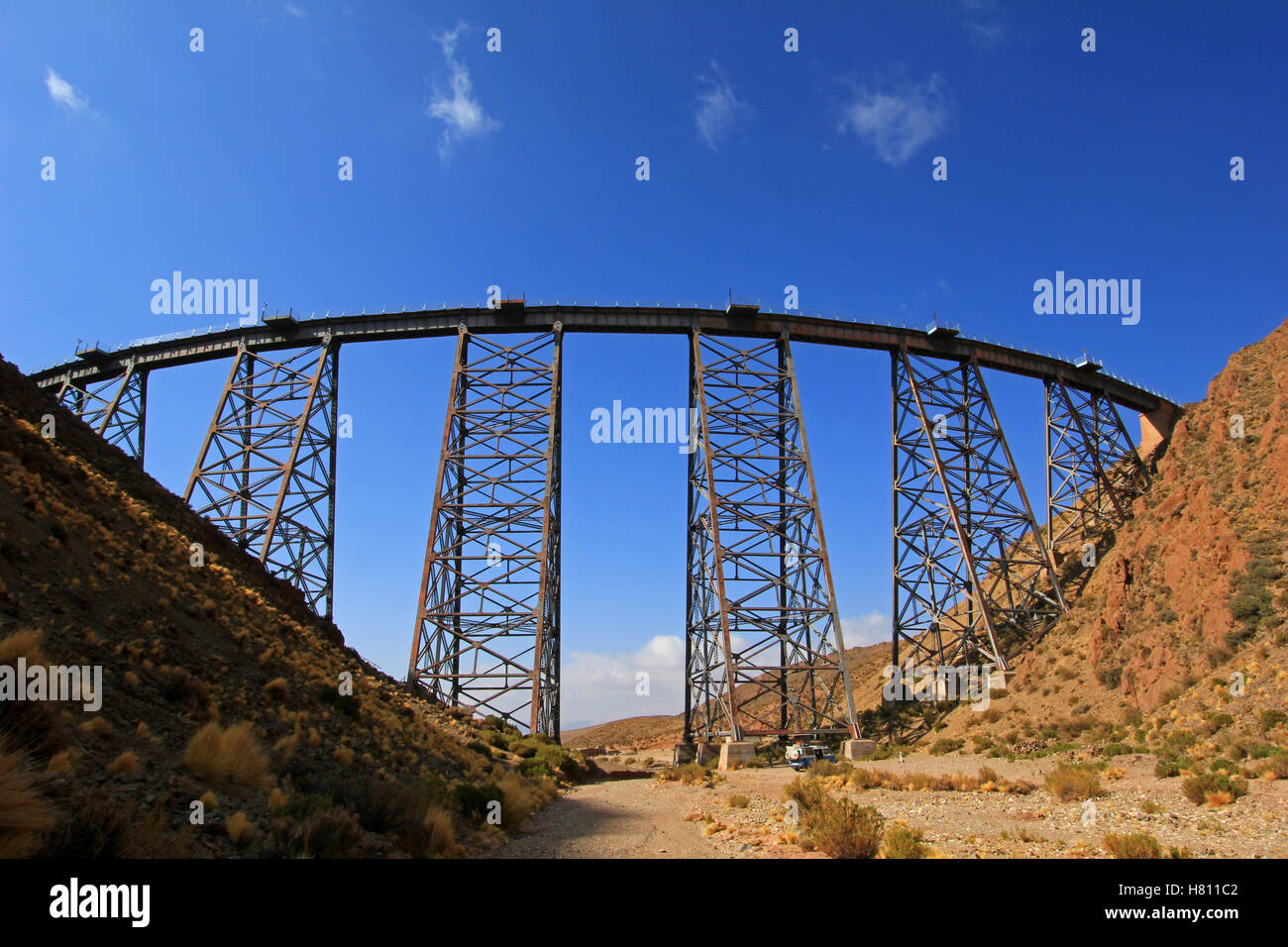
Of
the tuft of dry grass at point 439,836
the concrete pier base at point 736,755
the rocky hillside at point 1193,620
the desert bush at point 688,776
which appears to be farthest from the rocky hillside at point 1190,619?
the tuft of dry grass at point 439,836

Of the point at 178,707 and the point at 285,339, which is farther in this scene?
the point at 285,339

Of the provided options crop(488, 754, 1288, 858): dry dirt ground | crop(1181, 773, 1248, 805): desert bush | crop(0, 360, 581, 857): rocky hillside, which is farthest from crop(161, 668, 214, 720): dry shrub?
crop(1181, 773, 1248, 805): desert bush

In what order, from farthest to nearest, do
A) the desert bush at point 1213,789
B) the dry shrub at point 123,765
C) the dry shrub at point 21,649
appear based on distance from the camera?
the desert bush at point 1213,789, the dry shrub at point 21,649, the dry shrub at point 123,765

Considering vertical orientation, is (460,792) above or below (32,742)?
below

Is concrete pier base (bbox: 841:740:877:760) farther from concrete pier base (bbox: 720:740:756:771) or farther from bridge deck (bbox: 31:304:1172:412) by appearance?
bridge deck (bbox: 31:304:1172:412)

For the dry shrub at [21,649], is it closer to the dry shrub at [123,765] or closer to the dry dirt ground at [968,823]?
the dry shrub at [123,765]
